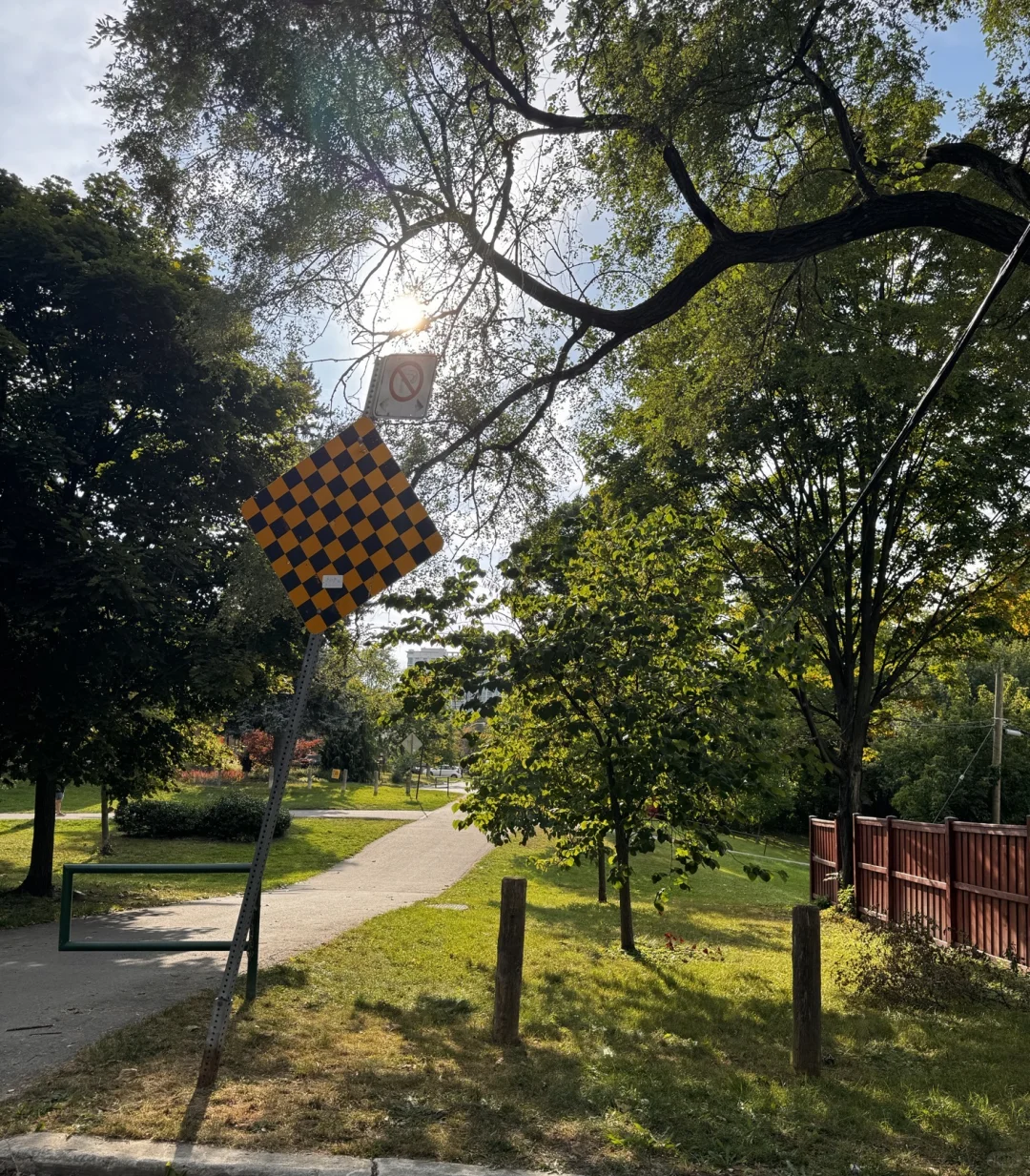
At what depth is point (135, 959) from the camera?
9.14m

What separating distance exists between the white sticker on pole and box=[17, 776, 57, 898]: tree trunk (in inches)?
424

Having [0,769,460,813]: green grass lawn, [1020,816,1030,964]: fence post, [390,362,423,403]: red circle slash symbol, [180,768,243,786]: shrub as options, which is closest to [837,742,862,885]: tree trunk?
[1020,816,1030,964]: fence post

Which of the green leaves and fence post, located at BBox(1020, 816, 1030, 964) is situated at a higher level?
the green leaves

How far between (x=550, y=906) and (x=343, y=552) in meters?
12.5

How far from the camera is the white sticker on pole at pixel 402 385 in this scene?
5578 mm

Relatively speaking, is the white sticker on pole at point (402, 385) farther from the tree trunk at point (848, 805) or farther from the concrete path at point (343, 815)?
the concrete path at point (343, 815)

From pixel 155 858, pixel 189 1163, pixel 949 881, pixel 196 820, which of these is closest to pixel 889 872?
pixel 949 881

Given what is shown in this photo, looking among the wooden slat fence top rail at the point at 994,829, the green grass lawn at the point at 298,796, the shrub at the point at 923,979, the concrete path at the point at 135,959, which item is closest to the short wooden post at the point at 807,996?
the shrub at the point at 923,979

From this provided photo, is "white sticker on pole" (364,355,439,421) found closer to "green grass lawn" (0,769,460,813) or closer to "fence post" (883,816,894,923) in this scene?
"fence post" (883,816,894,923)

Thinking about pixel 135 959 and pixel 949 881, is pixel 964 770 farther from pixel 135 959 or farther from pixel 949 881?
pixel 135 959

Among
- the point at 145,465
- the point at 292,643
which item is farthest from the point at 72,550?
the point at 292,643

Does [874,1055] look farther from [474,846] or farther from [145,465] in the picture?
[474,846]

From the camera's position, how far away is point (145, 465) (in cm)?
1305

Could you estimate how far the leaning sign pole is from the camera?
5.05 m
